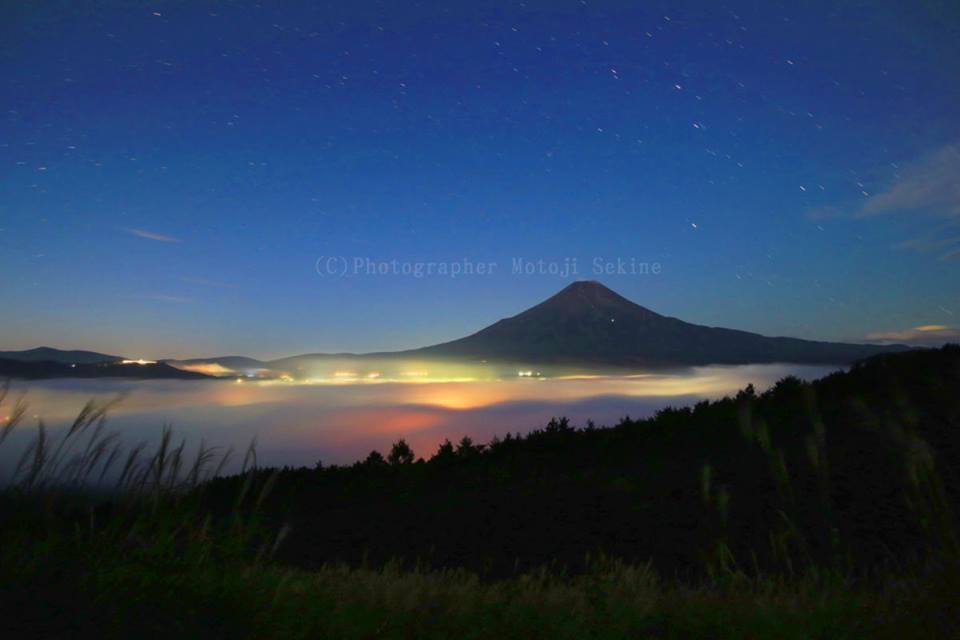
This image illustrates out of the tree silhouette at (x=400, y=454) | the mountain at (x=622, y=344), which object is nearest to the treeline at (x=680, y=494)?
the tree silhouette at (x=400, y=454)

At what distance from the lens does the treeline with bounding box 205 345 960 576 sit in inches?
299

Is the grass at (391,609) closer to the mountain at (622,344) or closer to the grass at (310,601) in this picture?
the grass at (310,601)

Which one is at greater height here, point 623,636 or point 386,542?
point 623,636

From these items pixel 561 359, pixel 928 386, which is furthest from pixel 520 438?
pixel 561 359

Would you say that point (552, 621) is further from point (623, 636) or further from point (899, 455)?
point (899, 455)

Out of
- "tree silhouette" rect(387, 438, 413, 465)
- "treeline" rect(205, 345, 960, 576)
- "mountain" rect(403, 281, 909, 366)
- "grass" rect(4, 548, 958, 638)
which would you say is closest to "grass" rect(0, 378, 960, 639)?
"grass" rect(4, 548, 958, 638)

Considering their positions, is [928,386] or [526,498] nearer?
[526,498]

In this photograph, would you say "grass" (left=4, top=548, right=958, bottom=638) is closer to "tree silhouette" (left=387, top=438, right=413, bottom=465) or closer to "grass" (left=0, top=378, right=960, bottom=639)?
"grass" (left=0, top=378, right=960, bottom=639)

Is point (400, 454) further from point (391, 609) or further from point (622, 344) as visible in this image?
point (622, 344)

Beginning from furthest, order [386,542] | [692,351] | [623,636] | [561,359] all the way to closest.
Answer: [692,351] → [561,359] → [386,542] → [623,636]

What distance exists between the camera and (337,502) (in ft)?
37.5

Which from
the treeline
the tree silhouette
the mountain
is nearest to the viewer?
the treeline

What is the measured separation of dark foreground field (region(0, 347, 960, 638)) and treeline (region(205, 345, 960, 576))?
4 centimetres

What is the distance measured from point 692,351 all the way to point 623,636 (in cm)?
12347
